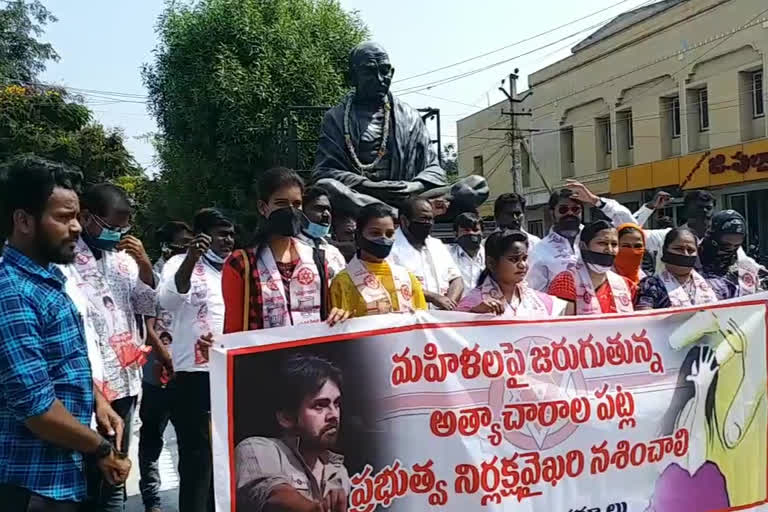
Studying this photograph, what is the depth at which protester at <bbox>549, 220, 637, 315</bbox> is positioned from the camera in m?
4.14

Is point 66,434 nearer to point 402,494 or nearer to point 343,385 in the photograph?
point 343,385

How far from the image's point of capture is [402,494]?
10.5ft

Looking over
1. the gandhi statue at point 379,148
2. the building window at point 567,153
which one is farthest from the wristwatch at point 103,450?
the building window at point 567,153

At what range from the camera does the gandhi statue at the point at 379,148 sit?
6.13m

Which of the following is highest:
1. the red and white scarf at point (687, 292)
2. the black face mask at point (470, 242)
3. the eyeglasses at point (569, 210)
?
the eyeglasses at point (569, 210)

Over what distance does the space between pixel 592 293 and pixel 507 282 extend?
2.02 ft

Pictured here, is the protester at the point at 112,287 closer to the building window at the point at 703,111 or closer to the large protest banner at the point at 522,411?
the large protest banner at the point at 522,411

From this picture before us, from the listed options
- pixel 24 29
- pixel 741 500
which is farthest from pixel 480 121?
pixel 741 500

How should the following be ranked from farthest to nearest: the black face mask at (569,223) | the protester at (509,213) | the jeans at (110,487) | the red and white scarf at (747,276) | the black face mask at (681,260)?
the protester at (509,213) → the black face mask at (569,223) → the red and white scarf at (747,276) → the black face mask at (681,260) → the jeans at (110,487)

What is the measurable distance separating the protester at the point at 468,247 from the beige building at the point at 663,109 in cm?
1717

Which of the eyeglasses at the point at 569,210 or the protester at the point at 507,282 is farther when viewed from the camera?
the eyeglasses at the point at 569,210

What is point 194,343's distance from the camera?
4.17m

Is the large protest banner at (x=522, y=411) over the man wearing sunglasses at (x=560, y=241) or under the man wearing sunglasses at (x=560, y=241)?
under

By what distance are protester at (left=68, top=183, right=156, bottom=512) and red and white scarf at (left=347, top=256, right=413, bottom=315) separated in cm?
118
